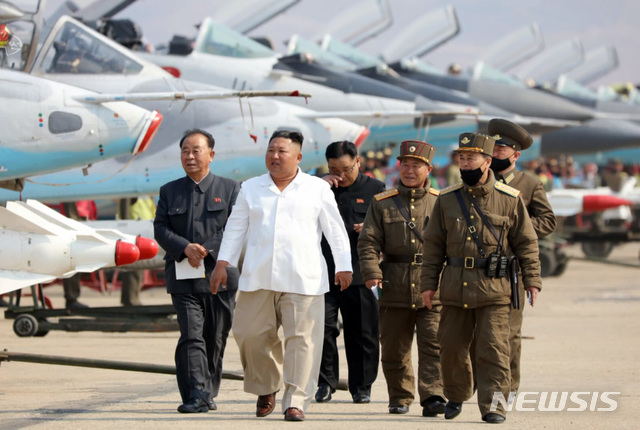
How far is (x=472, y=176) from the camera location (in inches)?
282

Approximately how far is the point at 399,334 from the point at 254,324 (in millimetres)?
1118

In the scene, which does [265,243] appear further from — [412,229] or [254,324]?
[412,229]

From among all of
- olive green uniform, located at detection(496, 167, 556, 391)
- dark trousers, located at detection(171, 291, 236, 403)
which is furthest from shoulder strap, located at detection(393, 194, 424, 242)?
dark trousers, located at detection(171, 291, 236, 403)

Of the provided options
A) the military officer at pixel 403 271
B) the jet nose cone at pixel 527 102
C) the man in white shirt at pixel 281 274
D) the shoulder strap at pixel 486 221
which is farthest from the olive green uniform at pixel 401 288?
the jet nose cone at pixel 527 102

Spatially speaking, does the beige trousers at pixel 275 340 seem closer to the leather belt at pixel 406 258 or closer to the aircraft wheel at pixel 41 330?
the leather belt at pixel 406 258

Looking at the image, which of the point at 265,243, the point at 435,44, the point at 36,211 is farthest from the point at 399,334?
the point at 435,44

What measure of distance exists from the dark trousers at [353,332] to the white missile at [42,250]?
2.66 m

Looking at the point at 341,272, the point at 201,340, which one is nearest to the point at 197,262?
the point at 201,340

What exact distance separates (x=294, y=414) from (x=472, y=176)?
1.78 m

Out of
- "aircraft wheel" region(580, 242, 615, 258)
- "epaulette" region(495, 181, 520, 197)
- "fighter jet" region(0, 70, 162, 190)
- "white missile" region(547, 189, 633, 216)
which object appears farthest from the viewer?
"aircraft wheel" region(580, 242, 615, 258)

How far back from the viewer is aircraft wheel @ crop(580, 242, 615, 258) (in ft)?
89.9

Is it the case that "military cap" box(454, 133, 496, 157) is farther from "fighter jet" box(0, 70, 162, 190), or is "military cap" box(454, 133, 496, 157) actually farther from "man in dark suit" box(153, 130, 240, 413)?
"fighter jet" box(0, 70, 162, 190)

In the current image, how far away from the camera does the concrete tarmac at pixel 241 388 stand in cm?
703

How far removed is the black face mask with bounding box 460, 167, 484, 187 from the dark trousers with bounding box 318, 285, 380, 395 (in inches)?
55.9
